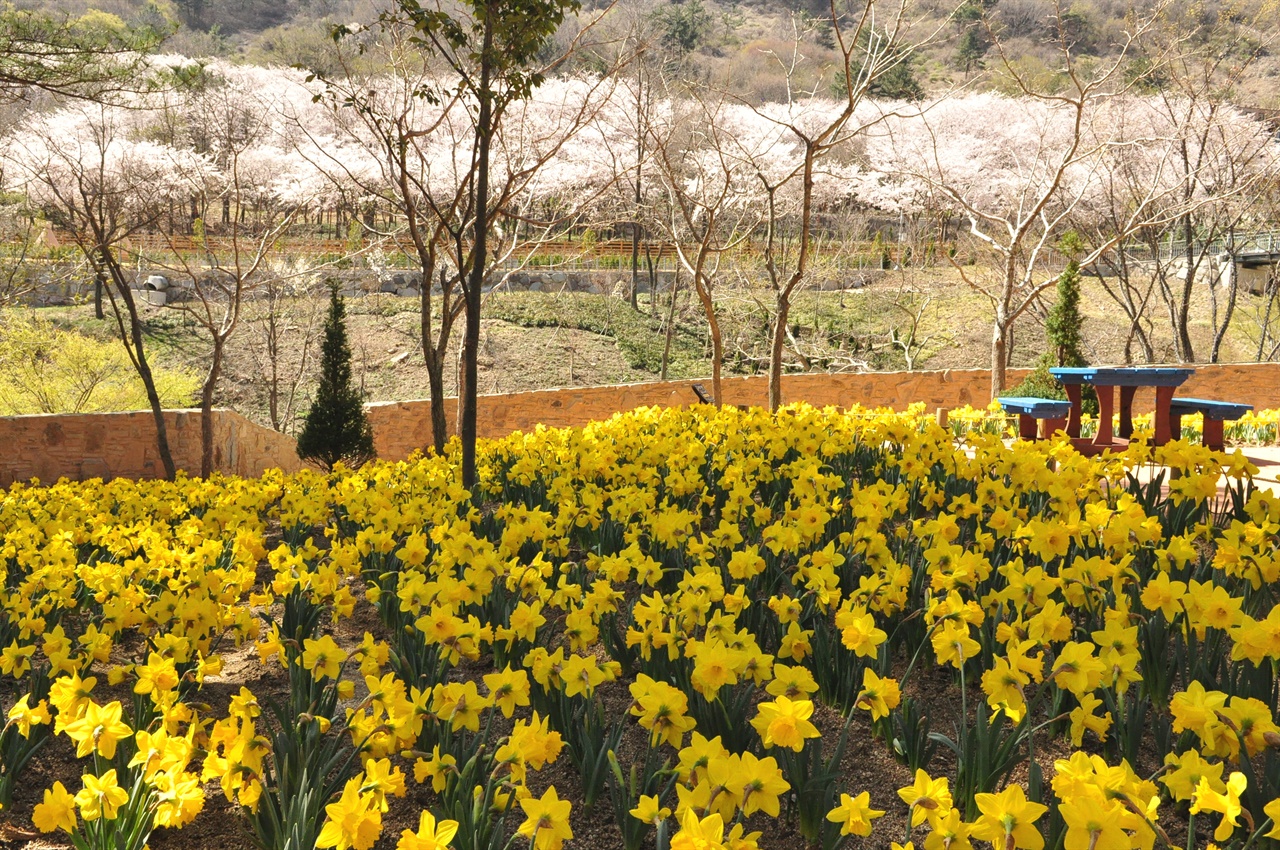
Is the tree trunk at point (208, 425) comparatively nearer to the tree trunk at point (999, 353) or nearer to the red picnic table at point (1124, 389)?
the red picnic table at point (1124, 389)

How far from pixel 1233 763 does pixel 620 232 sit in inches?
1263

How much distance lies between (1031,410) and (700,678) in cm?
623

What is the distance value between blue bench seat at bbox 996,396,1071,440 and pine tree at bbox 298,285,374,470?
6.80 metres

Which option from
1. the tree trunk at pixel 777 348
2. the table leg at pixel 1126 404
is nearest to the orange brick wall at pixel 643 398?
the tree trunk at pixel 777 348

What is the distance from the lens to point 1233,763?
187cm

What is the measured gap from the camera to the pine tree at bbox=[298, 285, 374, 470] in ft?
34.9

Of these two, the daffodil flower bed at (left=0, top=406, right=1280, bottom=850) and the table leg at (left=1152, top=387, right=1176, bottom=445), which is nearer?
the daffodil flower bed at (left=0, top=406, right=1280, bottom=850)

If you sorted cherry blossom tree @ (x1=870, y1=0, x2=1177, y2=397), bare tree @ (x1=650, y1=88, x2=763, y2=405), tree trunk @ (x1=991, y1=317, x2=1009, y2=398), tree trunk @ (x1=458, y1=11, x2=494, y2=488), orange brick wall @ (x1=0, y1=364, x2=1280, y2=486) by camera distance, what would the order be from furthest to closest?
cherry blossom tree @ (x1=870, y1=0, x2=1177, y2=397) < bare tree @ (x1=650, y1=88, x2=763, y2=405) < tree trunk @ (x1=991, y1=317, x2=1009, y2=398) < orange brick wall @ (x1=0, y1=364, x2=1280, y2=486) < tree trunk @ (x1=458, y1=11, x2=494, y2=488)

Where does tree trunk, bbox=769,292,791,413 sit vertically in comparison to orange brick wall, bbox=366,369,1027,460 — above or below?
above

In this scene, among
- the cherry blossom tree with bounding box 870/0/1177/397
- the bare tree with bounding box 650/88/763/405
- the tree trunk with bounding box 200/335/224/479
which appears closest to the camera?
the tree trunk with bounding box 200/335/224/479

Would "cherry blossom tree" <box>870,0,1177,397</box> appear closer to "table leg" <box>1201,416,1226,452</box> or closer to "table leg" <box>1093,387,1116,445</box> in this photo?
"table leg" <box>1093,387,1116,445</box>

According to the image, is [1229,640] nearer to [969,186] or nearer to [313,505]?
[313,505]

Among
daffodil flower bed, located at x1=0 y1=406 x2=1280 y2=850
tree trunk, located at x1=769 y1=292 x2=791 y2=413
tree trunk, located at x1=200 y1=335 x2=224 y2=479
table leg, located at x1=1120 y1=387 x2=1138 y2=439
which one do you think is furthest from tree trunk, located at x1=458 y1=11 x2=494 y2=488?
tree trunk, located at x1=200 y1=335 x2=224 y2=479

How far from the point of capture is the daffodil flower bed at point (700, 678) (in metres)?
1.67
